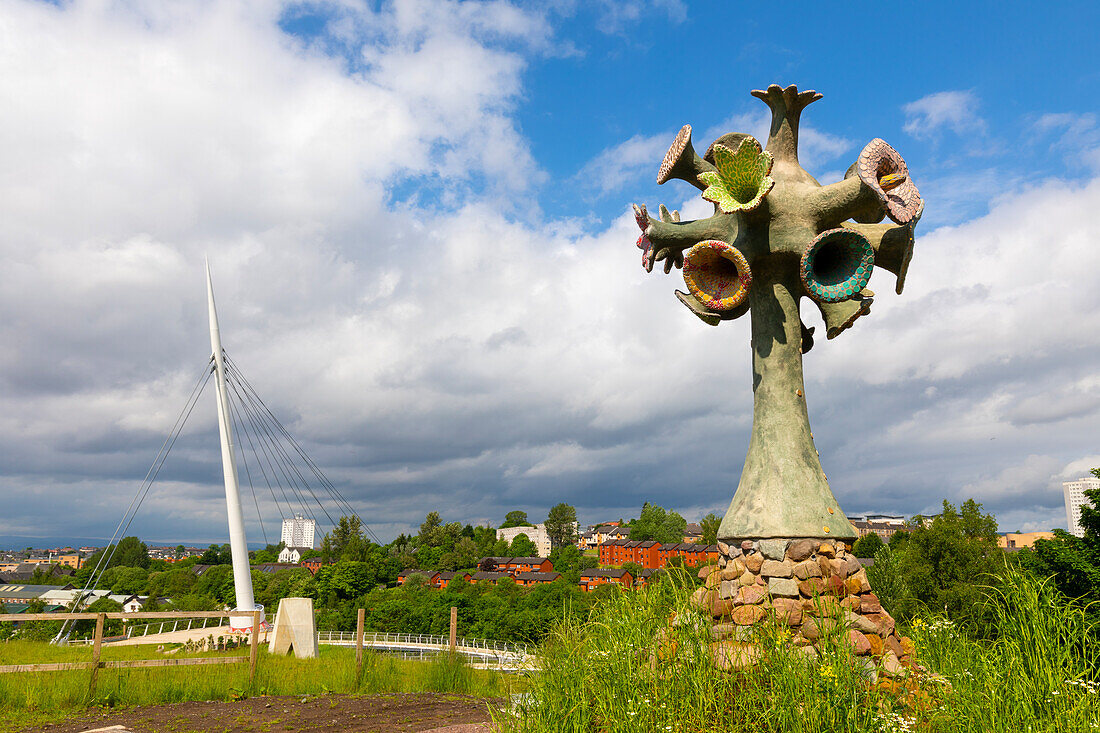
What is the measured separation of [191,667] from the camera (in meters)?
9.86

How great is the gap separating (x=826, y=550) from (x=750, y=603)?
37.4 inches

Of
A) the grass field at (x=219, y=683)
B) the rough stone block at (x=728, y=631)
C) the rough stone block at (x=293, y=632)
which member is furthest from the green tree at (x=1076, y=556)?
the rough stone block at (x=293, y=632)

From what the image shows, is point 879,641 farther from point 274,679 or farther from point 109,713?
point 109,713

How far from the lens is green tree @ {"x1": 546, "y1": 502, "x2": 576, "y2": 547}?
121250mm

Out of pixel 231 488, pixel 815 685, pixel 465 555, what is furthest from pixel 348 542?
pixel 815 685

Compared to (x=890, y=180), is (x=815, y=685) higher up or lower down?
lower down

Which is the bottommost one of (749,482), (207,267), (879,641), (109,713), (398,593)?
(398,593)

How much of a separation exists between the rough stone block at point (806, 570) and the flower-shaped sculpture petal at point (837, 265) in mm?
2887

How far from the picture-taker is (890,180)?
24.0 ft

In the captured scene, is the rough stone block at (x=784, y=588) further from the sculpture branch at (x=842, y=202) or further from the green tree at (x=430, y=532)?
the green tree at (x=430, y=532)

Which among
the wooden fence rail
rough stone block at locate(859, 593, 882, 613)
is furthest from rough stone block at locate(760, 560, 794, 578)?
the wooden fence rail

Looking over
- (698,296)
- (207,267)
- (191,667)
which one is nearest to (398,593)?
(207,267)

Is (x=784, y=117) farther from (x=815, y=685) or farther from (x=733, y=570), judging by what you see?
(x=815, y=685)

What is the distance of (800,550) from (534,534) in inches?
5219
